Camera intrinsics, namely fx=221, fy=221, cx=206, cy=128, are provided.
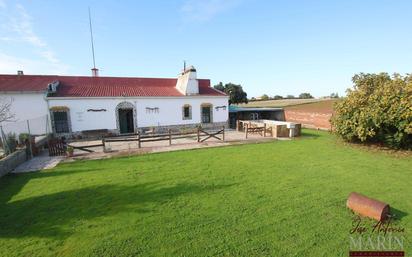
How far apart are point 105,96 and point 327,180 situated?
15.7m

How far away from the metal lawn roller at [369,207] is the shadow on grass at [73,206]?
10.2 feet

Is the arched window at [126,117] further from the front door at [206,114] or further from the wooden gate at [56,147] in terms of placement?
the wooden gate at [56,147]

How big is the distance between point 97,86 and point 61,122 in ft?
14.4

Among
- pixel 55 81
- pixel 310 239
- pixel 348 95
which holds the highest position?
pixel 55 81

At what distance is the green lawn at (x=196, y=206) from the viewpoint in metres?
3.79

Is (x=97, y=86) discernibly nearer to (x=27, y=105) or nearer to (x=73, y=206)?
(x=27, y=105)

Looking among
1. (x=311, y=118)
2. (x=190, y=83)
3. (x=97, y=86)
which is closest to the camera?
(x=97, y=86)

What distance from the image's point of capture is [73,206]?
5344mm

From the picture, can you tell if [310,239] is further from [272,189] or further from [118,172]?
[118,172]

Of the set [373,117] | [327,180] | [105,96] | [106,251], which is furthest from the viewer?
[105,96]

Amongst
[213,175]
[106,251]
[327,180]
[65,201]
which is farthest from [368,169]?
[65,201]

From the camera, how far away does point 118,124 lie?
17422 millimetres

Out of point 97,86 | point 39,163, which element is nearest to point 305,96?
point 97,86

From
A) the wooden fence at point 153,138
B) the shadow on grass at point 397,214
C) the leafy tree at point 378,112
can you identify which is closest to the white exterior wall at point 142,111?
the wooden fence at point 153,138
